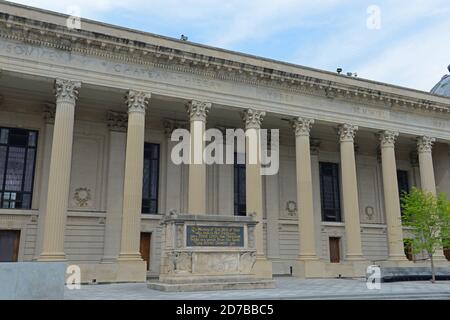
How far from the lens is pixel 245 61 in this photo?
2566 centimetres

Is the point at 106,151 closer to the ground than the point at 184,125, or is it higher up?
closer to the ground

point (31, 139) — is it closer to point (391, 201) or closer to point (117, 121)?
point (117, 121)

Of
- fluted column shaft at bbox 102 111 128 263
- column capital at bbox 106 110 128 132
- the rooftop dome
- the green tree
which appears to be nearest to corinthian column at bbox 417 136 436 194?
the green tree

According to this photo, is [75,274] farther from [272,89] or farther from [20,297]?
[272,89]

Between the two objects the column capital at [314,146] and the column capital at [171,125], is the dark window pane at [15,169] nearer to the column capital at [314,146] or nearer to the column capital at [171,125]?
the column capital at [171,125]

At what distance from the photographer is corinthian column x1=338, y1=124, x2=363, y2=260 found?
26281 millimetres

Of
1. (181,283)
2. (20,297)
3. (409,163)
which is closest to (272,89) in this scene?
(181,283)

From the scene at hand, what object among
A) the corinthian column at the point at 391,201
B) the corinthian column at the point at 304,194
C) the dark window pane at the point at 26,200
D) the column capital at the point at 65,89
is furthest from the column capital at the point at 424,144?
the dark window pane at the point at 26,200

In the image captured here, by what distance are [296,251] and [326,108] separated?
10273 millimetres

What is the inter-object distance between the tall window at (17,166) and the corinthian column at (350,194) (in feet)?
60.8

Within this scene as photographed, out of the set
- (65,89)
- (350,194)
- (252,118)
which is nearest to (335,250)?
(350,194)

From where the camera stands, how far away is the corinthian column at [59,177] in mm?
19719

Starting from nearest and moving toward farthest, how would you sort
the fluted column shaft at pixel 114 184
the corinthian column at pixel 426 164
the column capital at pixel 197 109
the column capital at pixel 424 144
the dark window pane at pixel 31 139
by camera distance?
the column capital at pixel 197 109, the dark window pane at pixel 31 139, the fluted column shaft at pixel 114 184, the corinthian column at pixel 426 164, the column capital at pixel 424 144

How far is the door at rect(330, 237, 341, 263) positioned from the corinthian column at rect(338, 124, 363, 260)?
5.82 metres
